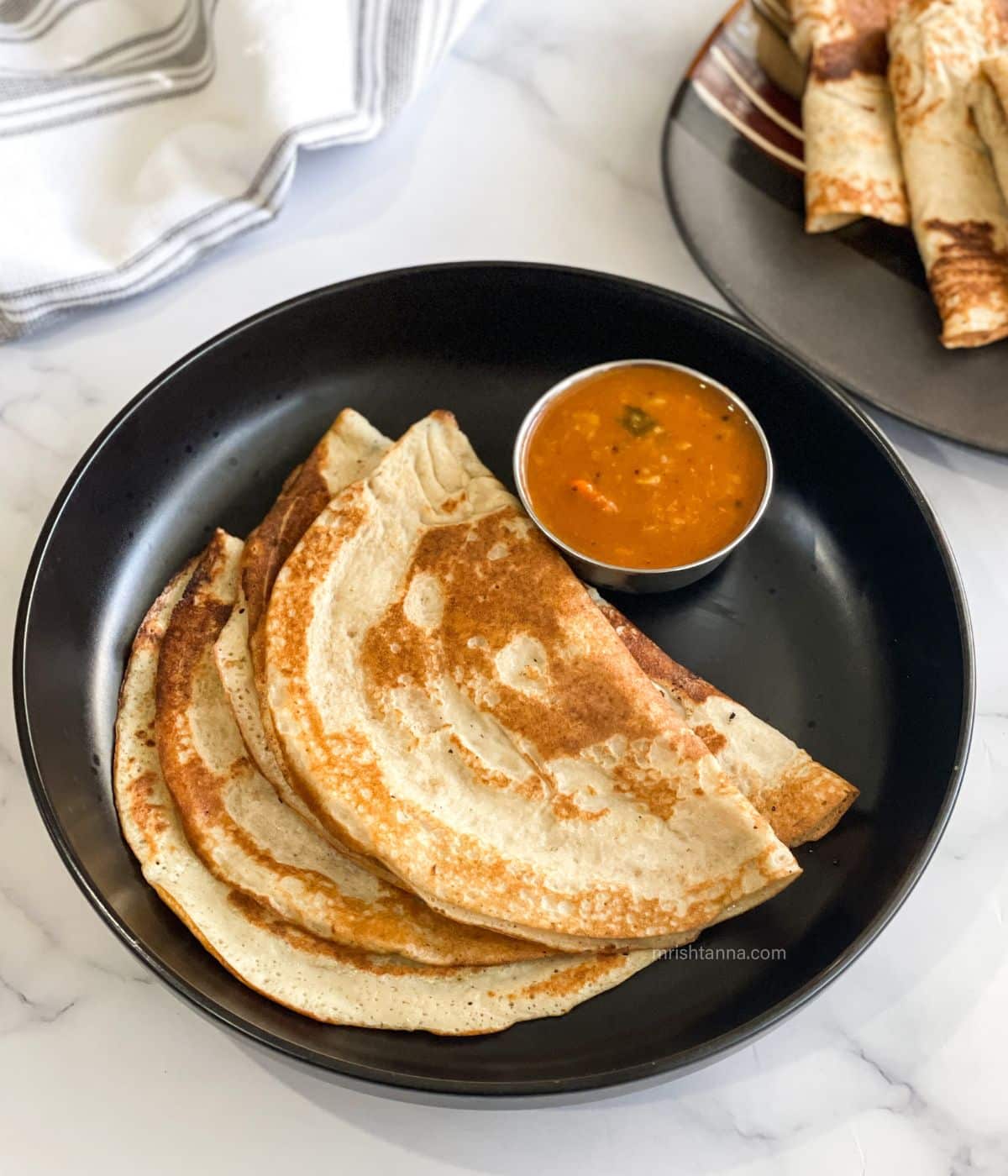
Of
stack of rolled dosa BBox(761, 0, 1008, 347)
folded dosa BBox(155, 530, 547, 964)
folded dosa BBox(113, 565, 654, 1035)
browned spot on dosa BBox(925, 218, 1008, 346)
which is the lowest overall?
folded dosa BBox(113, 565, 654, 1035)

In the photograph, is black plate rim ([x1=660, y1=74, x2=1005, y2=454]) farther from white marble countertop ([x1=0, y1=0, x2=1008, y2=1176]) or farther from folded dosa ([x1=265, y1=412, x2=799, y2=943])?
folded dosa ([x1=265, y1=412, x2=799, y2=943])

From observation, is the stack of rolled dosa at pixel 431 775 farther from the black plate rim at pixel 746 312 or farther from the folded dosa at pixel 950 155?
the folded dosa at pixel 950 155

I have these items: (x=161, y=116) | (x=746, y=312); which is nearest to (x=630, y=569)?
(x=746, y=312)

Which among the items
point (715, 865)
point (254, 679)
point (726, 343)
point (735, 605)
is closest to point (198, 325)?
point (254, 679)

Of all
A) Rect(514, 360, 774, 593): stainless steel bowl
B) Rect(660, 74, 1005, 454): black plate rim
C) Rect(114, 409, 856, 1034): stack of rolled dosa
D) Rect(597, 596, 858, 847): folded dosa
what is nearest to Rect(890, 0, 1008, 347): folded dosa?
Rect(660, 74, 1005, 454): black plate rim

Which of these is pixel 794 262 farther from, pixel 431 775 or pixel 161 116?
pixel 161 116

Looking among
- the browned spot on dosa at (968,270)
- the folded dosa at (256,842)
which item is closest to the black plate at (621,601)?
the folded dosa at (256,842)
